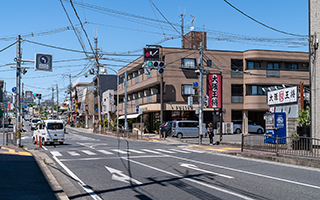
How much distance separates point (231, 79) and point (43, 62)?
29886 millimetres

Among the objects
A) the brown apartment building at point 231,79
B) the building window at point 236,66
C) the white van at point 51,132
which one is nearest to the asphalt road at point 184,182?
the white van at point 51,132

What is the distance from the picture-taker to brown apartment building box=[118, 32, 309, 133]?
42.8 m

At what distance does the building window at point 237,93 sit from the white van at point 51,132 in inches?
1030

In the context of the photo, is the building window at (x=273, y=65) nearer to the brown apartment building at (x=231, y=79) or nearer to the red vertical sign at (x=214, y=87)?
the brown apartment building at (x=231, y=79)

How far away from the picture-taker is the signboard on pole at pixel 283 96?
23.1m

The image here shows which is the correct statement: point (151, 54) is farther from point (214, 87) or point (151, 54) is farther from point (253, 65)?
point (253, 65)

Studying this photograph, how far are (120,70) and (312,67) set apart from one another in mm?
45428

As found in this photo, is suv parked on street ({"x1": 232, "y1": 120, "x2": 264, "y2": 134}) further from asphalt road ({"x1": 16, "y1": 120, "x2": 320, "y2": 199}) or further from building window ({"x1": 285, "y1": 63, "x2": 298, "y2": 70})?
asphalt road ({"x1": 16, "y1": 120, "x2": 320, "y2": 199})

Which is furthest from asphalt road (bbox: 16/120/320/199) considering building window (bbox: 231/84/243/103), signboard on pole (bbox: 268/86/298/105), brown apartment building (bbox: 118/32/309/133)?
building window (bbox: 231/84/243/103)

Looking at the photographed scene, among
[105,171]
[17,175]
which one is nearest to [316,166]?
[105,171]

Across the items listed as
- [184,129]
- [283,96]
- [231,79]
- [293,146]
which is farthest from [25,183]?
[231,79]

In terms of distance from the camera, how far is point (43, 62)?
67.0 feet

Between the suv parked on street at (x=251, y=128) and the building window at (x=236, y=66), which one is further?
the building window at (x=236, y=66)

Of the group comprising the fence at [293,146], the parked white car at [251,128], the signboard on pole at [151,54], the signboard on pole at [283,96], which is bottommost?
the parked white car at [251,128]
